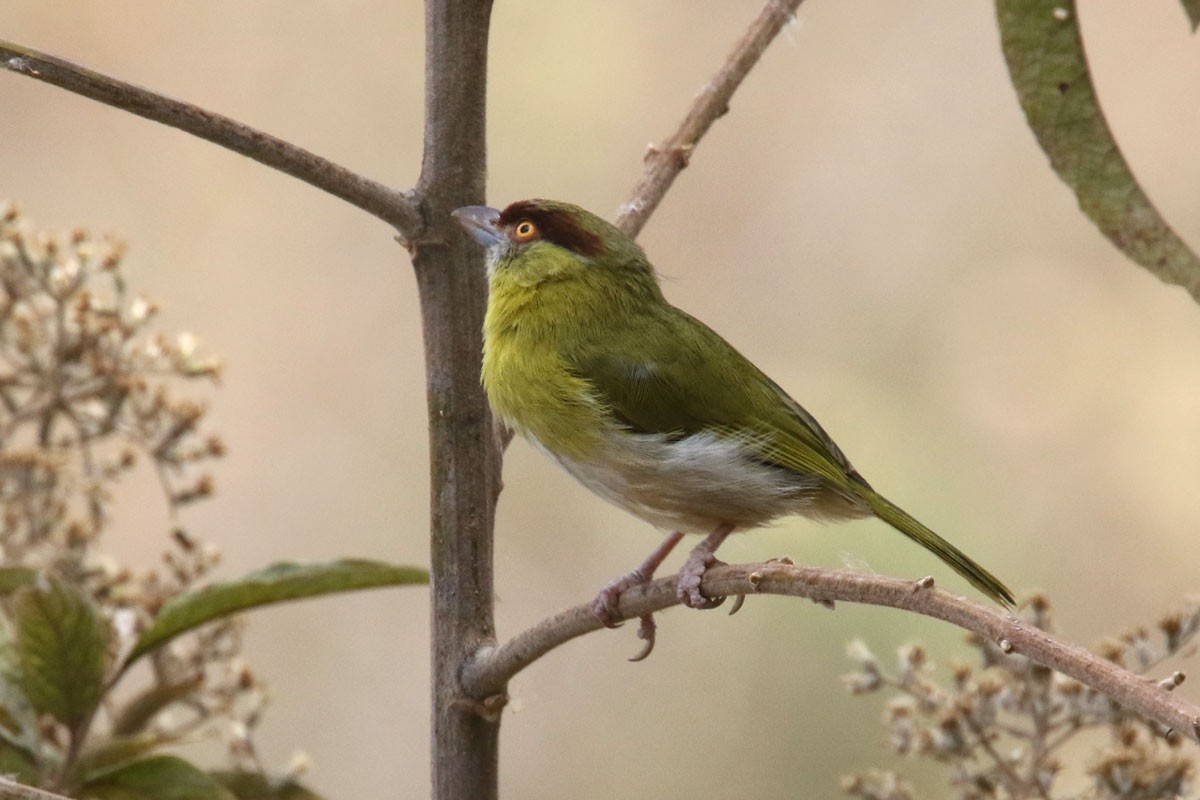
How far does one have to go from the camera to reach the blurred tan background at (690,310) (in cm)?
403

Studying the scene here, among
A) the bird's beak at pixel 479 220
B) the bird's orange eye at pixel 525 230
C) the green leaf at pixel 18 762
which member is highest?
the bird's orange eye at pixel 525 230

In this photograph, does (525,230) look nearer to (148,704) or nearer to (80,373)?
(80,373)

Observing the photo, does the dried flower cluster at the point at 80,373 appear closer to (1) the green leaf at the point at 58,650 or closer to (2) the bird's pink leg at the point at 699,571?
(1) the green leaf at the point at 58,650

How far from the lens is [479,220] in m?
1.69

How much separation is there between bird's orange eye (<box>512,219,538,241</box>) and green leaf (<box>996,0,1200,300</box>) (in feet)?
2.62

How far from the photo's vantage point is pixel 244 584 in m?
1.63

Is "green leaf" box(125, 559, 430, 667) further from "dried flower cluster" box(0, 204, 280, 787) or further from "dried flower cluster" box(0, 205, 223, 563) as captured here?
"dried flower cluster" box(0, 205, 223, 563)

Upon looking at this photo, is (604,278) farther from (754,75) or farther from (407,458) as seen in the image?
(754,75)

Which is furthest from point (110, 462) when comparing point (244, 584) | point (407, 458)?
point (407, 458)

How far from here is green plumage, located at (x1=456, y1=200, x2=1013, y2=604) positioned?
6.94 ft

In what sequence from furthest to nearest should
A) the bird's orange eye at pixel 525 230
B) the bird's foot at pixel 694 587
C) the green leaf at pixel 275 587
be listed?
the bird's orange eye at pixel 525 230
the green leaf at pixel 275 587
the bird's foot at pixel 694 587

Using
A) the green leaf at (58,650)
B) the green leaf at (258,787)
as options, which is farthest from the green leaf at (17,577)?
the green leaf at (258,787)

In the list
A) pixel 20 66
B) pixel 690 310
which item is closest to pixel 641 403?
pixel 20 66

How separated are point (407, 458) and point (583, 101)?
1170 mm
